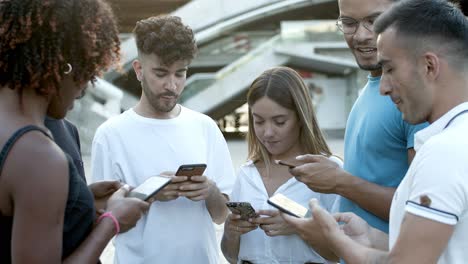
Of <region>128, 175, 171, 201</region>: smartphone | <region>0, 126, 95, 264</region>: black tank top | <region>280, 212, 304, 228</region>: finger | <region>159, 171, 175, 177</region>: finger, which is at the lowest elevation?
<region>159, 171, 175, 177</region>: finger

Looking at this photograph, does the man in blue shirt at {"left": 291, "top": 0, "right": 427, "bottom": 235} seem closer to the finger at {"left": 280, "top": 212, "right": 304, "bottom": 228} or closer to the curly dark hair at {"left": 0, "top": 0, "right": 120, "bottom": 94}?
the finger at {"left": 280, "top": 212, "right": 304, "bottom": 228}

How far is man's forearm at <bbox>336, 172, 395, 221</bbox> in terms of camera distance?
2857 millimetres

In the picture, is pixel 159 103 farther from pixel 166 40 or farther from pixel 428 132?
pixel 428 132

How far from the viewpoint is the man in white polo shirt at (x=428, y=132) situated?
6.24ft

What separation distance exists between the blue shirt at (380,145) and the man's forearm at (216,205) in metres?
0.85

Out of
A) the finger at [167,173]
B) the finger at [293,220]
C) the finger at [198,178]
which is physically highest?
the finger at [293,220]

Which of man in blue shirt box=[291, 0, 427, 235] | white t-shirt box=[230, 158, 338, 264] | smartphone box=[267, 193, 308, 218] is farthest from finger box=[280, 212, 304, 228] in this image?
white t-shirt box=[230, 158, 338, 264]

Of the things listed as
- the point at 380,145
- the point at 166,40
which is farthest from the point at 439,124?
the point at 166,40

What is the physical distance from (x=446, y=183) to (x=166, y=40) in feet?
7.62

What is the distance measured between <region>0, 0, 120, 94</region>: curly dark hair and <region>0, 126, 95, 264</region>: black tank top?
0.20m

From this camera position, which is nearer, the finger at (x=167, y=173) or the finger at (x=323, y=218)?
the finger at (x=323, y=218)

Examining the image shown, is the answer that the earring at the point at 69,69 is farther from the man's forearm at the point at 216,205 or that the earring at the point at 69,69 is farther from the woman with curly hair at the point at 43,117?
the man's forearm at the point at 216,205

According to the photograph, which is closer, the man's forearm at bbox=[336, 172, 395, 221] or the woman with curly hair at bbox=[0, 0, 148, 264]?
the woman with curly hair at bbox=[0, 0, 148, 264]

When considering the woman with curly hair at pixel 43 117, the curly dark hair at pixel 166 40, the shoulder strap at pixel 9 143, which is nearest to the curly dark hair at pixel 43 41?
the woman with curly hair at pixel 43 117
